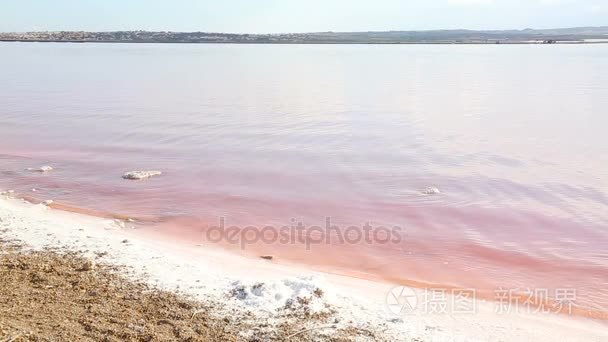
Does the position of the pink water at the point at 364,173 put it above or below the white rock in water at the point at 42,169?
above

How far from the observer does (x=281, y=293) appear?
458 centimetres

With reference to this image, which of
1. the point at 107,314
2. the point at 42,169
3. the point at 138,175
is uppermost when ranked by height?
the point at 107,314

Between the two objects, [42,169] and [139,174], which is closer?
[139,174]

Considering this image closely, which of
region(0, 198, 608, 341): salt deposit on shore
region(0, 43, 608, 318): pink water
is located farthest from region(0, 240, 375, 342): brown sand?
region(0, 43, 608, 318): pink water

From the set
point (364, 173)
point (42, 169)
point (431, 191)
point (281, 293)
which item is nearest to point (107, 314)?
point (281, 293)

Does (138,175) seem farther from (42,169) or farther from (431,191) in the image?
(431,191)

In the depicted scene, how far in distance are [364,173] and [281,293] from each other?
17.6 feet

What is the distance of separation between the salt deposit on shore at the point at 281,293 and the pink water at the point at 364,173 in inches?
25.4

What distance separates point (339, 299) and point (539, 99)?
54.7 feet

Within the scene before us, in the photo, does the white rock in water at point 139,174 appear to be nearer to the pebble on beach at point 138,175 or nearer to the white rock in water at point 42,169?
the pebble on beach at point 138,175

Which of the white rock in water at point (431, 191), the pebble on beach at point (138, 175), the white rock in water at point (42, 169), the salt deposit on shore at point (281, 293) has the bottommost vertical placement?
the white rock in water at point (42, 169)

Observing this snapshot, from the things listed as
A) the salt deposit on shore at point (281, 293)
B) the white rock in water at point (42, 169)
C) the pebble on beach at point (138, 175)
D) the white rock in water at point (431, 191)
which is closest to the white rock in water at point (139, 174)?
the pebble on beach at point (138, 175)

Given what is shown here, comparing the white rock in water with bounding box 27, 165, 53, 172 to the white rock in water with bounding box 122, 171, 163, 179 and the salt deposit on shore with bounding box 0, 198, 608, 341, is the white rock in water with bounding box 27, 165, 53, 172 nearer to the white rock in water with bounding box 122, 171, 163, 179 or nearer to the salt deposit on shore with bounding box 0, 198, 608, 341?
the white rock in water with bounding box 122, 171, 163, 179

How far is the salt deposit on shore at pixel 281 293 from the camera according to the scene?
421cm
